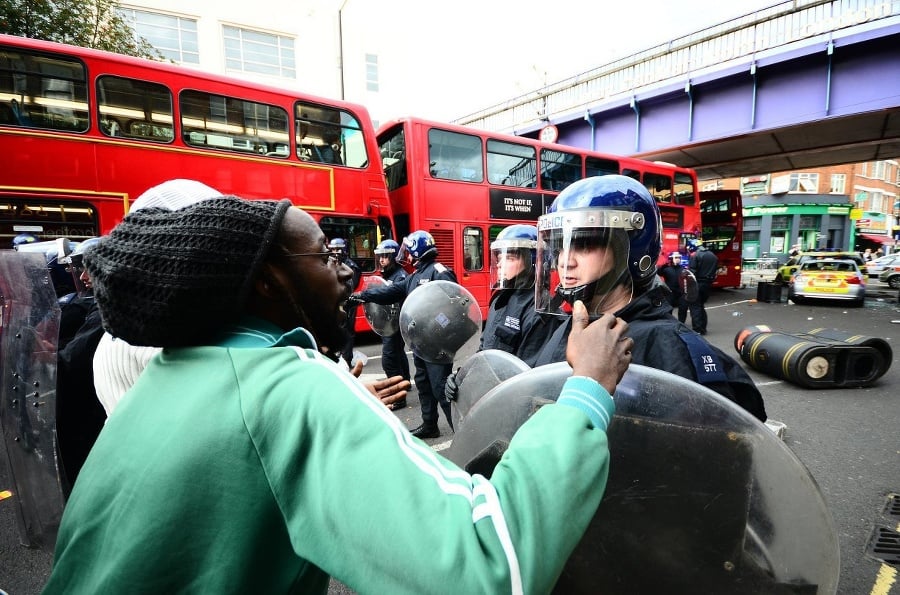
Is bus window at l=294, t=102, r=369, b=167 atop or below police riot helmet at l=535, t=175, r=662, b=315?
atop

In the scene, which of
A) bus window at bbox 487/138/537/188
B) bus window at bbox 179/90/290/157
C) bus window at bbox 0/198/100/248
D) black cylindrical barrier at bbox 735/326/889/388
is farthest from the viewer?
bus window at bbox 487/138/537/188

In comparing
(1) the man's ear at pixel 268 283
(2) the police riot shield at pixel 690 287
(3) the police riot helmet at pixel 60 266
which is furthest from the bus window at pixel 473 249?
(1) the man's ear at pixel 268 283

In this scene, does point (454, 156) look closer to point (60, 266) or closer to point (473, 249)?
point (473, 249)

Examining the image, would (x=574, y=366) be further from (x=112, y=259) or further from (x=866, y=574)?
(x=866, y=574)

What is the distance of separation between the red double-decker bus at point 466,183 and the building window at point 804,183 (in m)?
33.5

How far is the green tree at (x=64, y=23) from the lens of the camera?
901cm

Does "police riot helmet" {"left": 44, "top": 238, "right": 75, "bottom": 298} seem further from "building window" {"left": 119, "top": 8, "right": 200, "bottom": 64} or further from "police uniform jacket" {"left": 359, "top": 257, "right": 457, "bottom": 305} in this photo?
"building window" {"left": 119, "top": 8, "right": 200, "bottom": 64}

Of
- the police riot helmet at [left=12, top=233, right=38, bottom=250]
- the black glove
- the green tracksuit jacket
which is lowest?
the black glove

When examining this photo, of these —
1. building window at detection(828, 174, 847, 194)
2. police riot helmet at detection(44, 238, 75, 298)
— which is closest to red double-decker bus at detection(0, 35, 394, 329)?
police riot helmet at detection(44, 238, 75, 298)

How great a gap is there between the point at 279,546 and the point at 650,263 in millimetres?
1561

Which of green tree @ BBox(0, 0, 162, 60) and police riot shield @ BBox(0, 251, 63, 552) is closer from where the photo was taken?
police riot shield @ BBox(0, 251, 63, 552)

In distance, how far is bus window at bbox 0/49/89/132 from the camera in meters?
5.37

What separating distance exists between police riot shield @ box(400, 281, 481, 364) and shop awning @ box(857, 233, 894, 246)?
159ft

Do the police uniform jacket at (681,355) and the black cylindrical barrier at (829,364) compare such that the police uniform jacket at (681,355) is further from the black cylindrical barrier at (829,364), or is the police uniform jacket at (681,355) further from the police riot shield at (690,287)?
the police riot shield at (690,287)
